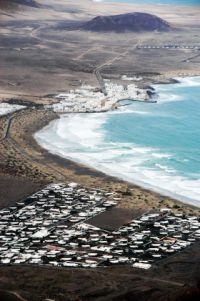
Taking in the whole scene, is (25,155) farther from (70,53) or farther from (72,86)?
(70,53)

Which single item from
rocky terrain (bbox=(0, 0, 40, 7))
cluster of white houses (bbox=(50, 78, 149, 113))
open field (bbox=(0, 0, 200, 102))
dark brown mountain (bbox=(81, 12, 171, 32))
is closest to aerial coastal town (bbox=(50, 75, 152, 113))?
cluster of white houses (bbox=(50, 78, 149, 113))

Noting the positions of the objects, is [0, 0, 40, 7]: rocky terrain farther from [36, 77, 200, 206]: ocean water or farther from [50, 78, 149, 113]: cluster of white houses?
[36, 77, 200, 206]: ocean water

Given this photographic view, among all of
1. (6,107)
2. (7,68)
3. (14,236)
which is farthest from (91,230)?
(7,68)

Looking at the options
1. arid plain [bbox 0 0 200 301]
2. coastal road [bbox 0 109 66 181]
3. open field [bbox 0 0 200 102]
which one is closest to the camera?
arid plain [bbox 0 0 200 301]

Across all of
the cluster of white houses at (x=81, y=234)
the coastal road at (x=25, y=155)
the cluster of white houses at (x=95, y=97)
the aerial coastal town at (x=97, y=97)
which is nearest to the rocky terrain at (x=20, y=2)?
the aerial coastal town at (x=97, y=97)

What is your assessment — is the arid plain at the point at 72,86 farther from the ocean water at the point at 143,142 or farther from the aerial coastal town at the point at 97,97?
the aerial coastal town at the point at 97,97
